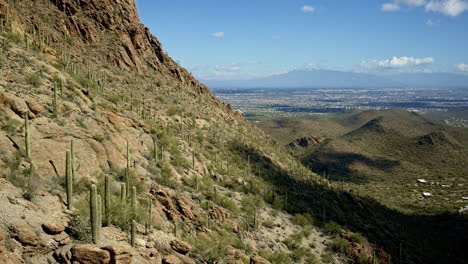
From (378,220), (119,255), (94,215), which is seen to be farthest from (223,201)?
(378,220)

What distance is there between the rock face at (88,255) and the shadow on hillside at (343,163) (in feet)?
183

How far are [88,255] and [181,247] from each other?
4202 mm

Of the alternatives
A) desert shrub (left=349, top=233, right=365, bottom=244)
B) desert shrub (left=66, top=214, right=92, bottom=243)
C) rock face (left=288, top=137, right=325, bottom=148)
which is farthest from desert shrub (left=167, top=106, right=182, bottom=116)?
rock face (left=288, top=137, right=325, bottom=148)

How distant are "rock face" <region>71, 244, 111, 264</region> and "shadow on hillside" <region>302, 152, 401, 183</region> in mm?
55660

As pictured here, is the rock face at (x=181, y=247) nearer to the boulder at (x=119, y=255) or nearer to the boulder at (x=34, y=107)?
the boulder at (x=119, y=255)

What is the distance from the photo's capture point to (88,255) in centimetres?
852

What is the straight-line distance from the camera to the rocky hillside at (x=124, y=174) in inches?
386

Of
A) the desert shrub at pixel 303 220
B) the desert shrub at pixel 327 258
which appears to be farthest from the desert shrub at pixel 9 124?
the desert shrub at pixel 303 220

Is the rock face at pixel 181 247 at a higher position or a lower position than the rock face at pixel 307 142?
higher

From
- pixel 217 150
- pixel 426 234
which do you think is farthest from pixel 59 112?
pixel 426 234

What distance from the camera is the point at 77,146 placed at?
14.0 metres

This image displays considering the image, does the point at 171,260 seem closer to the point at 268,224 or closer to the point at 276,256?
the point at 276,256

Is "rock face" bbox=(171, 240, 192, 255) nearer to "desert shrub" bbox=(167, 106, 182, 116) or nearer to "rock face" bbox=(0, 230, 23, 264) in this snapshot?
"rock face" bbox=(0, 230, 23, 264)

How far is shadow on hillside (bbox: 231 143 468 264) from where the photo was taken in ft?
86.2
